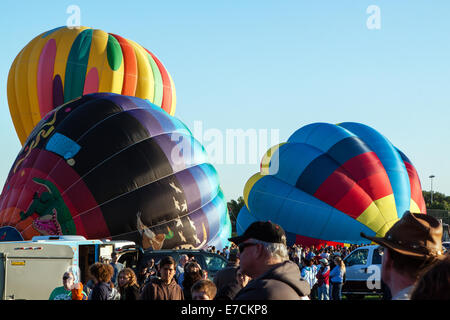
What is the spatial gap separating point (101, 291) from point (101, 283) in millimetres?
97

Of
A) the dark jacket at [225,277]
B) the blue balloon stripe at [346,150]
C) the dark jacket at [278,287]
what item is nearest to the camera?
the dark jacket at [278,287]

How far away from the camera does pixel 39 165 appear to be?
16266 millimetres

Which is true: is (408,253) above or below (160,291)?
above

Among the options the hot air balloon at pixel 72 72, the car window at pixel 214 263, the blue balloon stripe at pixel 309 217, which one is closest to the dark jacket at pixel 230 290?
the car window at pixel 214 263

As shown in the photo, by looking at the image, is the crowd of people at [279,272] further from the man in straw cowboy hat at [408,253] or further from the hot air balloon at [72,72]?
the hot air balloon at [72,72]

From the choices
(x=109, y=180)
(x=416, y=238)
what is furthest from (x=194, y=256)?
(x=416, y=238)

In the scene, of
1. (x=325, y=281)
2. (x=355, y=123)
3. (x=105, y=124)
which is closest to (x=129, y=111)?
(x=105, y=124)

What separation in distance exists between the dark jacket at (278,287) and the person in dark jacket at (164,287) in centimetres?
288

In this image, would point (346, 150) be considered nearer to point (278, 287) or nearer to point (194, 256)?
point (194, 256)

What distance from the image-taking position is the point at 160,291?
6203 millimetres

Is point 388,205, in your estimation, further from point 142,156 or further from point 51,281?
point 51,281

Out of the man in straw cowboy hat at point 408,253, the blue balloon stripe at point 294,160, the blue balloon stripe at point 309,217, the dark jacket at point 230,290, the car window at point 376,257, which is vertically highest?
the man in straw cowboy hat at point 408,253

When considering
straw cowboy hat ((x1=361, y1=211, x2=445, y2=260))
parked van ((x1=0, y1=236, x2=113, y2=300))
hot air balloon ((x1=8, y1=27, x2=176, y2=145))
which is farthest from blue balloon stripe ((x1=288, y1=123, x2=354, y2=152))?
straw cowboy hat ((x1=361, y1=211, x2=445, y2=260))

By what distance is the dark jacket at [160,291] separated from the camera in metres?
6.14
